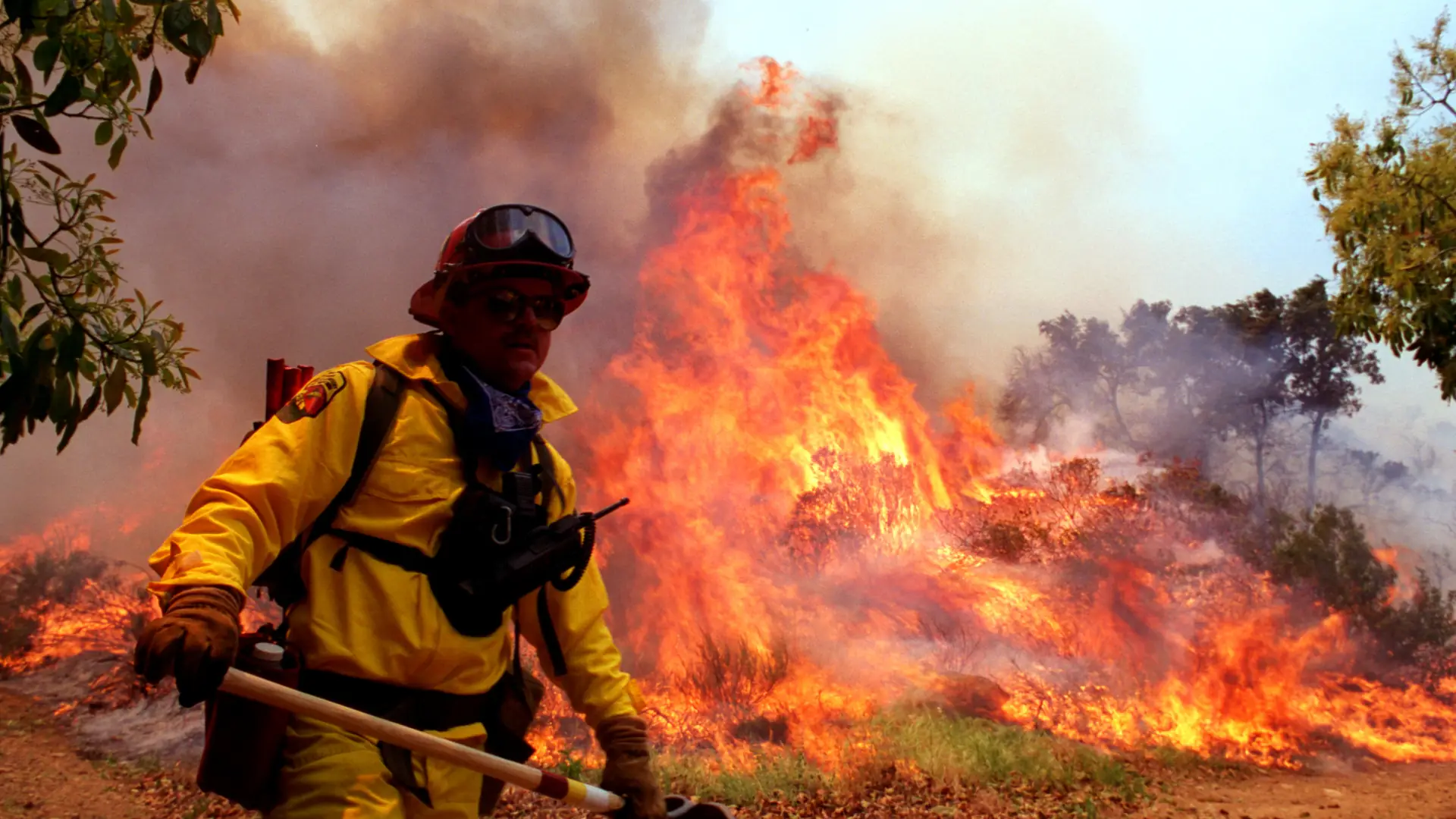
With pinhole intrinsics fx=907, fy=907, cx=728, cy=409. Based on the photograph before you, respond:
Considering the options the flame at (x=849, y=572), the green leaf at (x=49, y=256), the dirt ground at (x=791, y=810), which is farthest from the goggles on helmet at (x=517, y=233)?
the flame at (x=849, y=572)

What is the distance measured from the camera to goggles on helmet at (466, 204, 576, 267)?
2.88 meters

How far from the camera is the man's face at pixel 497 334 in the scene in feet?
9.29

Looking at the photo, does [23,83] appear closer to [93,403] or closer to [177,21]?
[177,21]

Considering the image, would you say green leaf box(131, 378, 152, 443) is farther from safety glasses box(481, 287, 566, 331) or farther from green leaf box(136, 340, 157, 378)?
safety glasses box(481, 287, 566, 331)

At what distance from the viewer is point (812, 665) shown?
28.2 ft

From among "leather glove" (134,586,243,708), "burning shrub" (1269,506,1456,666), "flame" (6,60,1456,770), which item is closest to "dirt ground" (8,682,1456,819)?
"flame" (6,60,1456,770)

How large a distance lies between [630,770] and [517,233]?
1.72 m

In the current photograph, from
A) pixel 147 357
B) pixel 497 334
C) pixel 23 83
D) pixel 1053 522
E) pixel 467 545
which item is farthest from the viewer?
→ pixel 1053 522

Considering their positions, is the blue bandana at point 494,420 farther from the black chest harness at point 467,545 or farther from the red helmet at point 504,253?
the red helmet at point 504,253

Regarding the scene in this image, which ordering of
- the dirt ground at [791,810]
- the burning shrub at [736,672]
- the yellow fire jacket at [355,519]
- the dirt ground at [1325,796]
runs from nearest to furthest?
the yellow fire jacket at [355,519], the dirt ground at [791,810], the dirt ground at [1325,796], the burning shrub at [736,672]

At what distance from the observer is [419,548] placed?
8.13 ft

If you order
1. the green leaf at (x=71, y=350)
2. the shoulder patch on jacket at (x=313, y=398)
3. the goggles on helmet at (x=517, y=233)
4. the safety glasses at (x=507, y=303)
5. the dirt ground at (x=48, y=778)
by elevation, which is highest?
the goggles on helmet at (x=517, y=233)

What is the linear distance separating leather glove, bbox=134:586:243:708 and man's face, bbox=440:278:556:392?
42.3 inches

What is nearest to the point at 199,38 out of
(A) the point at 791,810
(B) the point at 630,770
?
(B) the point at 630,770
